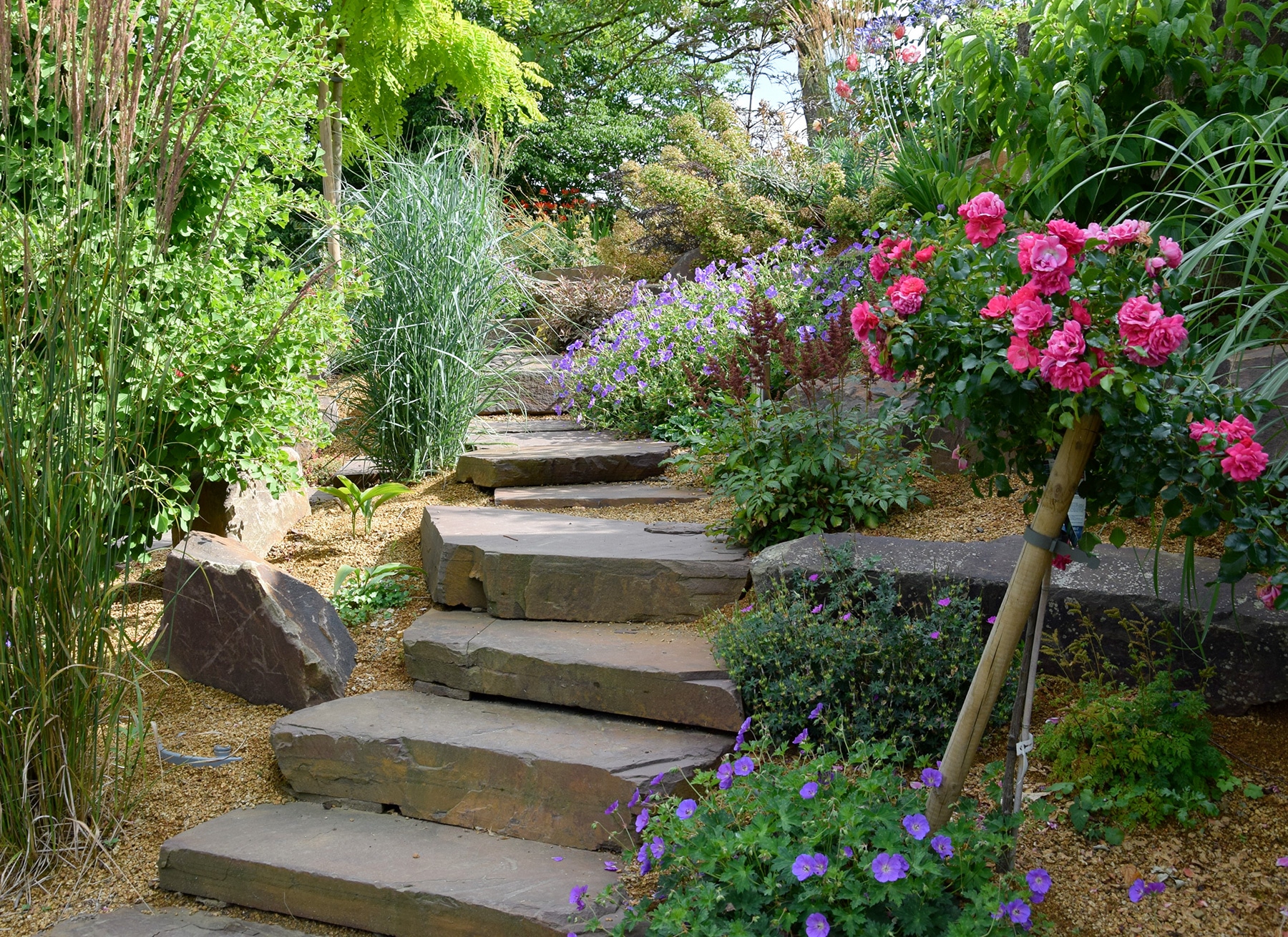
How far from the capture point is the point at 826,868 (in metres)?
1.69

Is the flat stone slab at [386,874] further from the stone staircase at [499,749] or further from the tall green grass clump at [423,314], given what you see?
the tall green grass clump at [423,314]

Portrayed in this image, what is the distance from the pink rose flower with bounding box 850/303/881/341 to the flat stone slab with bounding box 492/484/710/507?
234 cm

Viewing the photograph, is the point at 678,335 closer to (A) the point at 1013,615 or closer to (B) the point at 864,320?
(B) the point at 864,320

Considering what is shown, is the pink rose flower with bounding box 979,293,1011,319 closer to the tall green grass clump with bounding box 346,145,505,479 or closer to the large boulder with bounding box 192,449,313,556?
the large boulder with bounding box 192,449,313,556

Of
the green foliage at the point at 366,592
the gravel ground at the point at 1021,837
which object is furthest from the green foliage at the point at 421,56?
the gravel ground at the point at 1021,837

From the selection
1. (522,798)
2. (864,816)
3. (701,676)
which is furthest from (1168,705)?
(522,798)

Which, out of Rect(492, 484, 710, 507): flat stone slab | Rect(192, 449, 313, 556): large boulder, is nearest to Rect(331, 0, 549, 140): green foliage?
Rect(192, 449, 313, 556): large boulder

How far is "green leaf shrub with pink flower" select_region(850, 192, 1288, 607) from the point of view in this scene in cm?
154

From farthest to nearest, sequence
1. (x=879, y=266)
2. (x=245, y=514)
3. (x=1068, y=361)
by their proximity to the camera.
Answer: (x=245, y=514) → (x=879, y=266) → (x=1068, y=361)

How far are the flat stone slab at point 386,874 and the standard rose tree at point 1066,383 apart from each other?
888mm

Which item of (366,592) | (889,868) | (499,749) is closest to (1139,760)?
(889,868)

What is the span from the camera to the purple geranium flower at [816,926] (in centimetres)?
166

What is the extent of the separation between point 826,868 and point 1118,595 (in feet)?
4.12

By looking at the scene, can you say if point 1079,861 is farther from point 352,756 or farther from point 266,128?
point 266,128
